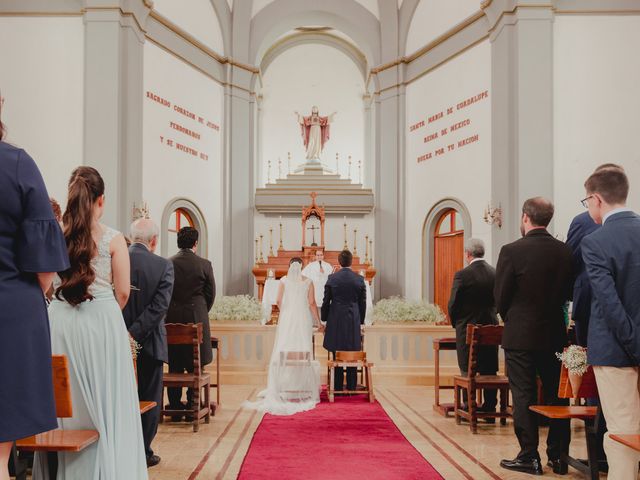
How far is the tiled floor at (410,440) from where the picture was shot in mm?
4668

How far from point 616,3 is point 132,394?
1004 cm

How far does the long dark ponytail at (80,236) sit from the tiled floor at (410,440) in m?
1.95

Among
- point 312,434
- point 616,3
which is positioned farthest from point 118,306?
point 616,3

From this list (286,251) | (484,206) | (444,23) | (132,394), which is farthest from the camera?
(286,251)

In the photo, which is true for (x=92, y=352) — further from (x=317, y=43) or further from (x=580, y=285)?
(x=317, y=43)

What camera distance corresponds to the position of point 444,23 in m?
13.4

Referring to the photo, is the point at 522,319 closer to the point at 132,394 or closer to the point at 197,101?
the point at 132,394

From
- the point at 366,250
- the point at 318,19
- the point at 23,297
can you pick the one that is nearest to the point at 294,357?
the point at 23,297

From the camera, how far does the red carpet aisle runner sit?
460cm

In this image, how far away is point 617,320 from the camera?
10.7ft

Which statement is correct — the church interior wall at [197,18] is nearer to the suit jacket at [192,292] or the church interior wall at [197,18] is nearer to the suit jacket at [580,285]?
the suit jacket at [192,292]

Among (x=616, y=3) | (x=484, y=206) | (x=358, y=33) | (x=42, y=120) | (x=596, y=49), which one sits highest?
(x=358, y=33)

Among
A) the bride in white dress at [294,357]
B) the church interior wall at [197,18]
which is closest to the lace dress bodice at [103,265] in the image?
the bride in white dress at [294,357]

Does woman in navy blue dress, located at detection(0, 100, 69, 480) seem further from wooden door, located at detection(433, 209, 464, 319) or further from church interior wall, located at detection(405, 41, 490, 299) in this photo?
wooden door, located at detection(433, 209, 464, 319)
